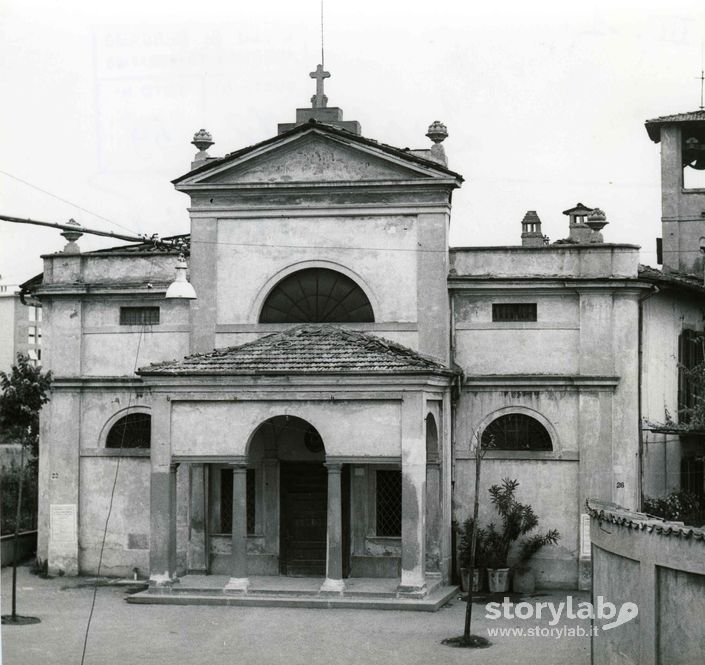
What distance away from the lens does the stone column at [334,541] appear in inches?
868

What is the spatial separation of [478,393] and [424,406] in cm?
307

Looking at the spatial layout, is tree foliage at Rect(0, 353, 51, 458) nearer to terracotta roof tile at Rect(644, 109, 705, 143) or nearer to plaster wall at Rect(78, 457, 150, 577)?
plaster wall at Rect(78, 457, 150, 577)

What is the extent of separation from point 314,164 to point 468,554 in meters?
8.82

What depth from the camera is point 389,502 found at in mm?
24688

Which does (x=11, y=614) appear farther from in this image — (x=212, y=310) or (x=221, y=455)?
(x=212, y=310)

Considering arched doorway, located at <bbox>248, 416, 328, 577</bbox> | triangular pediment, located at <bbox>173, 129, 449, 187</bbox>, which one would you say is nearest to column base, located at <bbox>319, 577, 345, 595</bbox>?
arched doorway, located at <bbox>248, 416, 328, 577</bbox>

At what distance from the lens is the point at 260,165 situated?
997 inches

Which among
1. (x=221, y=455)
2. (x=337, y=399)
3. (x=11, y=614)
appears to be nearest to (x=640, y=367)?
(x=337, y=399)

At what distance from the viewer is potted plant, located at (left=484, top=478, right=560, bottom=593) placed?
939 inches

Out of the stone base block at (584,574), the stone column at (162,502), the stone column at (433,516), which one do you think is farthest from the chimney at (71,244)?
the stone base block at (584,574)

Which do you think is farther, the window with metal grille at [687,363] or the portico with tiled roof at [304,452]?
the window with metal grille at [687,363]

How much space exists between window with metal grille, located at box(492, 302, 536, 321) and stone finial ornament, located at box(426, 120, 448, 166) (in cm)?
328

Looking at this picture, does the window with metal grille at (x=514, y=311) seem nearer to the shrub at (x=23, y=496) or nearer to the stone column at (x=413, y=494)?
the stone column at (x=413, y=494)

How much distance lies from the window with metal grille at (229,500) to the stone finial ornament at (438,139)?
7761 millimetres
